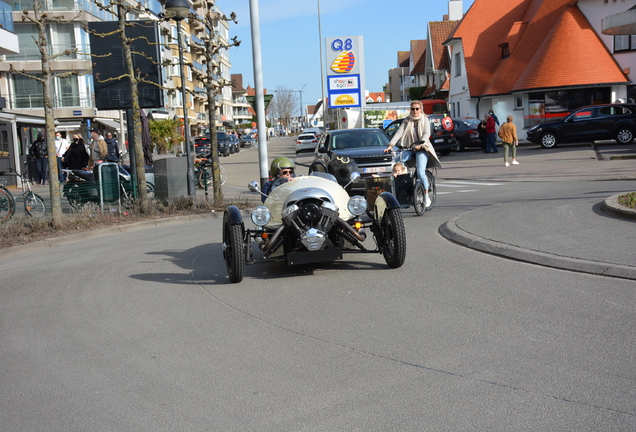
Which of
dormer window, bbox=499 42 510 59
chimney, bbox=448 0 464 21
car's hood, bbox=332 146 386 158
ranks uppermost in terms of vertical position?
chimney, bbox=448 0 464 21

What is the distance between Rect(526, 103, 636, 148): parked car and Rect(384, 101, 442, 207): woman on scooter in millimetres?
20240

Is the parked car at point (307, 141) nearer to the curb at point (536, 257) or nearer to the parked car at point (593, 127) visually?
the parked car at point (593, 127)

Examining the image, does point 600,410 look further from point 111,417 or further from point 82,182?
point 82,182

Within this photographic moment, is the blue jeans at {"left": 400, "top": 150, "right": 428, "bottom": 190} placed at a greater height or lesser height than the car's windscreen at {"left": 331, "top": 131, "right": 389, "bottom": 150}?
lesser

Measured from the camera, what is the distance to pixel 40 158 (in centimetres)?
2611

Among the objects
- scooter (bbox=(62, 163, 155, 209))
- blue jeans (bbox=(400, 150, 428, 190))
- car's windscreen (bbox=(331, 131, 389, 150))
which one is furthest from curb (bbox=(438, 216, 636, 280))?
scooter (bbox=(62, 163, 155, 209))

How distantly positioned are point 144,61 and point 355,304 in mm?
11677

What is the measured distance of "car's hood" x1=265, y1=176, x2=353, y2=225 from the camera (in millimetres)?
8070

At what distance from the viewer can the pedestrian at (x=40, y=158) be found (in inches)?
1015

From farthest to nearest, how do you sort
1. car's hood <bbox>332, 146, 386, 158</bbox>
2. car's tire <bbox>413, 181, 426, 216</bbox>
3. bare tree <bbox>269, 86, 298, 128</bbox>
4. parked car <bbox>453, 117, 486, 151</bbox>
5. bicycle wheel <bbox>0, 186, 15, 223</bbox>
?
bare tree <bbox>269, 86, 298, 128</bbox> < parked car <bbox>453, 117, 486, 151</bbox> < car's hood <bbox>332, 146, 386, 158</bbox> < bicycle wheel <bbox>0, 186, 15, 223</bbox> < car's tire <bbox>413, 181, 426, 216</bbox>

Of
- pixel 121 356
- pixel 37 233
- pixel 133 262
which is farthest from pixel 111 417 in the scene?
pixel 37 233

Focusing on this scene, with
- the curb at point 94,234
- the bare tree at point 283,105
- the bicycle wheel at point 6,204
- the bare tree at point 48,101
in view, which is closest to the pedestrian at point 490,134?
the curb at point 94,234

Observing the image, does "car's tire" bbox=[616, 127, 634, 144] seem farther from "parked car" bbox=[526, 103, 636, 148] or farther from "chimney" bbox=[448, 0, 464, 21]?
"chimney" bbox=[448, 0, 464, 21]

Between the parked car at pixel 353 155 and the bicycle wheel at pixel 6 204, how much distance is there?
6.04m
